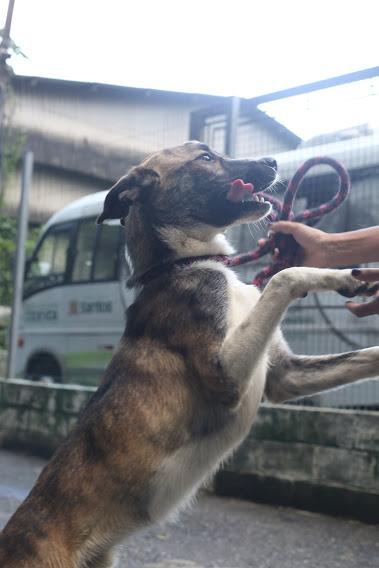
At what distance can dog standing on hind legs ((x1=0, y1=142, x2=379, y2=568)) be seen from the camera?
258 cm

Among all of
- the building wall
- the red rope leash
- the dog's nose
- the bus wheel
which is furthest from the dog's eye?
the building wall

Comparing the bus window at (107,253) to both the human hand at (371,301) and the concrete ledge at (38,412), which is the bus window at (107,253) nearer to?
the concrete ledge at (38,412)

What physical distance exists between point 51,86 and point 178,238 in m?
16.9

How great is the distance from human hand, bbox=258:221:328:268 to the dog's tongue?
21cm

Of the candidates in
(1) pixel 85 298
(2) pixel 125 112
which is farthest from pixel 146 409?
(2) pixel 125 112

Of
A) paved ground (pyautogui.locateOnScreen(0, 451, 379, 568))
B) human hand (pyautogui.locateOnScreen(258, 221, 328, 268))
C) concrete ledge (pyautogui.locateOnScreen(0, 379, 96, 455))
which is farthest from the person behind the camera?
concrete ledge (pyautogui.locateOnScreen(0, 379, 96, 455))

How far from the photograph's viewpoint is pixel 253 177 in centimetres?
314

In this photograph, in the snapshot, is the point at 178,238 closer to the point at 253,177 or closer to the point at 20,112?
the point at 253,177

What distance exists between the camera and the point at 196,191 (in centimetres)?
321

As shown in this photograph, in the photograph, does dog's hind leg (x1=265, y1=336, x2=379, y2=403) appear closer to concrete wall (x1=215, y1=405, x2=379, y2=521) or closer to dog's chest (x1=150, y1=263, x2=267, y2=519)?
dog's chest (x1=150, y1=263, x2=267, y2=519)

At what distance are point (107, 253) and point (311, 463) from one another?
16.1ft

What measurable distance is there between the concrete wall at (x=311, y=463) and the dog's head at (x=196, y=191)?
178 cm

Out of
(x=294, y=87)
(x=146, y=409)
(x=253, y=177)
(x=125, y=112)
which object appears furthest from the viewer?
(x=125, y=112)

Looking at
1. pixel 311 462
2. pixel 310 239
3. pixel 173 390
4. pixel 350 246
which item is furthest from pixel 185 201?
pixel 311 462
